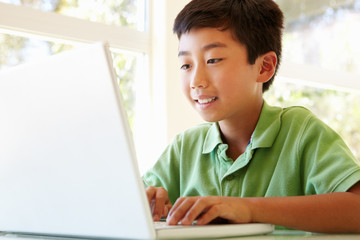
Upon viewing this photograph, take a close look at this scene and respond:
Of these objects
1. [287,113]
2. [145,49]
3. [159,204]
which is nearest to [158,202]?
[159,204]

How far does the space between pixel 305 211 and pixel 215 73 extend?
360mm

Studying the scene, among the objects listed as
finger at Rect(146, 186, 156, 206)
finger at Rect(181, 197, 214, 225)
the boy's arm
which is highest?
finger at Rect(181, 197, 214, 225)

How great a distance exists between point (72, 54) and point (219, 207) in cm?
30

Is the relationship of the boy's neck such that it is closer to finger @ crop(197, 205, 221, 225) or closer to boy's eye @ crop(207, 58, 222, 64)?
boy's eye @ crop(207, 58, 222, 64)

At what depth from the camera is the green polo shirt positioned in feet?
2.88

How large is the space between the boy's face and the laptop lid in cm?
48

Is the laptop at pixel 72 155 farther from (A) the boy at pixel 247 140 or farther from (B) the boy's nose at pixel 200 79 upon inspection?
(B) the boy's nose at pixel 200 79

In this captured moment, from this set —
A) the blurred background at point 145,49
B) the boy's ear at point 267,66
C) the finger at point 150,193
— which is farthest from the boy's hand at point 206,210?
the blurred background at point 145,49

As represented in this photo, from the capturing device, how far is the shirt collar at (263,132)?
3.28 ft

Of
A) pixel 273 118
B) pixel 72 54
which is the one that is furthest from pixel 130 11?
pixel 72 54

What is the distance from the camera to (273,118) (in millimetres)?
1057

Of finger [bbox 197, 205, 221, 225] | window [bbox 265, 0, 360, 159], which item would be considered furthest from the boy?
window [bbox 265, 0, 360, 159]

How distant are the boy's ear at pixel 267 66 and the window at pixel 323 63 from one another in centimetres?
109

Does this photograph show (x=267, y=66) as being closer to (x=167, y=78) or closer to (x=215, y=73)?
(x=215, y=73)
